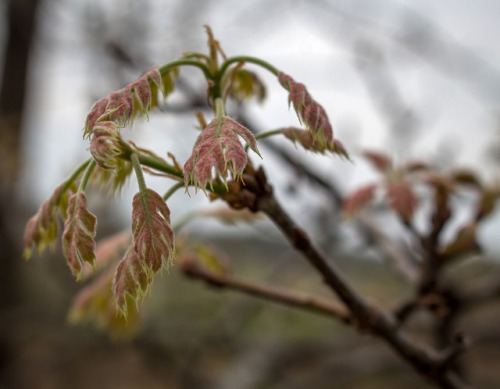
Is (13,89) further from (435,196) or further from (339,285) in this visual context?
(339,285)

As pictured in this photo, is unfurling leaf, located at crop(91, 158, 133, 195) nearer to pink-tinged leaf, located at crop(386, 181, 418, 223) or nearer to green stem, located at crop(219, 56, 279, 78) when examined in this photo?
green stem, located at crop(219, 56, 279, 78)

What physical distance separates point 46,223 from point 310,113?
471 mm

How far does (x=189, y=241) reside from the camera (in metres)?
1.48

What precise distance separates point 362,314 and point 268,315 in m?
4.20

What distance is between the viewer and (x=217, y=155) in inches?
21.2

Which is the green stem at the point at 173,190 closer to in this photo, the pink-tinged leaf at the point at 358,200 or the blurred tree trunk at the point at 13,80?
the pink-tinged leaf at the point at 358,200

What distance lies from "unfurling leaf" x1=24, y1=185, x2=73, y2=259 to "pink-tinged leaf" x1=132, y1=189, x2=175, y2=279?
0.21m

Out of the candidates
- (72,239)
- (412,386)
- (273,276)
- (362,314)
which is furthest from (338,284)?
(412,386)

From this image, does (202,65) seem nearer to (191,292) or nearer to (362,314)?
(362,314)

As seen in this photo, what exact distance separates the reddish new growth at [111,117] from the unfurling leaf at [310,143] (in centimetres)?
22

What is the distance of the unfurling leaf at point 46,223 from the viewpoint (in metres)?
0.72

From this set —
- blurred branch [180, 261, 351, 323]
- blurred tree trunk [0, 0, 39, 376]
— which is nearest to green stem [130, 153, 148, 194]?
blurred branch [180, 261, 351, 323]

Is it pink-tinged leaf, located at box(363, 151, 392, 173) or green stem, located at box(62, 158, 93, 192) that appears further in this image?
pink-tinged leaf, located at box(363, 151, 392, 173)

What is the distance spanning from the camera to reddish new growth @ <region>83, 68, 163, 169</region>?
532 millimetres
